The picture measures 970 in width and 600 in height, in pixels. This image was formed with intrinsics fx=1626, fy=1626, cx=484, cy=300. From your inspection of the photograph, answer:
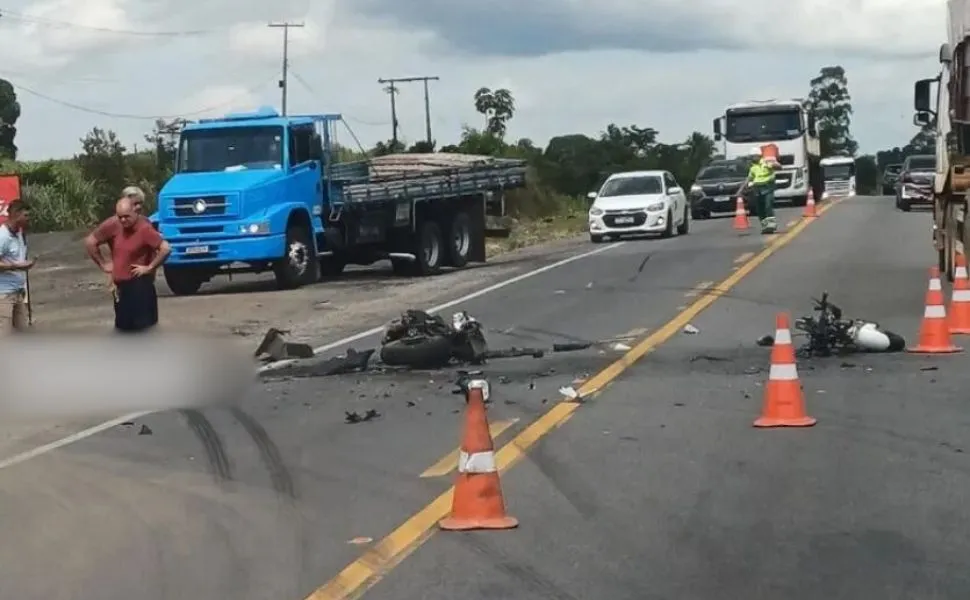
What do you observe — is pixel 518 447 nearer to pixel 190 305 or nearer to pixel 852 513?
pixel 852 513

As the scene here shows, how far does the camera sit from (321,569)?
7.30 m

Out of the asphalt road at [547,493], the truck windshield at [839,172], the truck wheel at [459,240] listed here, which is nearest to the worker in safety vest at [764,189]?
the truck wheel at [459,240]

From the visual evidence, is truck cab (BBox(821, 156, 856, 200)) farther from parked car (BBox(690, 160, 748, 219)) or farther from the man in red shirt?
the man in red shirt

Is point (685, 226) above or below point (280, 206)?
below

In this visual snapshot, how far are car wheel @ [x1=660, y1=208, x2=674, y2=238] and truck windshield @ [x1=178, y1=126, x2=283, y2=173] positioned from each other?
1210cm

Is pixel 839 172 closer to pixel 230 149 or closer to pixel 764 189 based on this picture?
pixel 764 189

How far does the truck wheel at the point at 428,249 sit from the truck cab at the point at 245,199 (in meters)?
2.68

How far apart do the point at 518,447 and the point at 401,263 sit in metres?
19.8

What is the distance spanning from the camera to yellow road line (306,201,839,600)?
23.1ft

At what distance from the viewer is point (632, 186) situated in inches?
1458

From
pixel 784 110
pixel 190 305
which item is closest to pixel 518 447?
pixel 190 305

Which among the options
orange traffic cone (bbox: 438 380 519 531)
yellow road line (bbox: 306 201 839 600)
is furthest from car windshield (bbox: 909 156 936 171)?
orange traffic cone (bbox: 438 380 519 531)

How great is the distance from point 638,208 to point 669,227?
853 millimetres

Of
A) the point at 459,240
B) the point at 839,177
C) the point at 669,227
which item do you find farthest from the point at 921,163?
the point at 839,177
